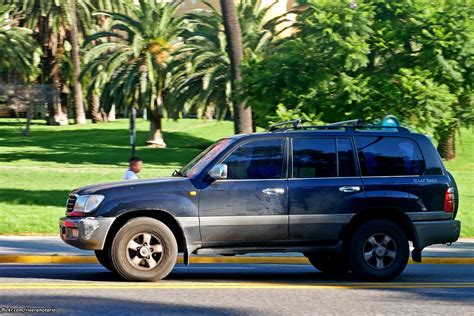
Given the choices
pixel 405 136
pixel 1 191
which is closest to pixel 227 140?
pixel 405 136

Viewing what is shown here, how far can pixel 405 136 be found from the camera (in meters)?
12.3

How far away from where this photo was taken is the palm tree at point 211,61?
43.7 meters

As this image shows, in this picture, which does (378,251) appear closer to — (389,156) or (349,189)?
(349,189)

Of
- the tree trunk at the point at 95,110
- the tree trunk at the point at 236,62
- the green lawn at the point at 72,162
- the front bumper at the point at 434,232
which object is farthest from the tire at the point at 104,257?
the tree trunk at the point at 95,110

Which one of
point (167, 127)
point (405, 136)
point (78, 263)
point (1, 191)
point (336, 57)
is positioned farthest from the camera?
point (167, 127)

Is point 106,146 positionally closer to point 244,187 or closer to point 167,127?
point 167,127

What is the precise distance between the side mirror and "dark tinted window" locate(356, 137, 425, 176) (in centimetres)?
190

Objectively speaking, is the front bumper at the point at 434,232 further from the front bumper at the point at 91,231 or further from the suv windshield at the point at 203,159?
the front bumper at the point at 91,231

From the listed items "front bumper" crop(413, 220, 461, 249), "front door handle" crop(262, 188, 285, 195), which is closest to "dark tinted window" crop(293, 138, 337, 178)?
"front door handle" crop(262, 188, 285, 195)

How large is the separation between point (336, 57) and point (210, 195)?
40.5ft

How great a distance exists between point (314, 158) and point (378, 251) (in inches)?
57.2

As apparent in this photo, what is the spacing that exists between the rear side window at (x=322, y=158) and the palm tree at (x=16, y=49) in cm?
4455

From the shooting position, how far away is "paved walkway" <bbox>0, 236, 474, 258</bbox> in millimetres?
14703

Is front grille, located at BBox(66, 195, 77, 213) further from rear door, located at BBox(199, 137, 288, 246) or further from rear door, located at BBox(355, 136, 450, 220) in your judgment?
rear door, located at BBox(355, 136, 450, 220)
